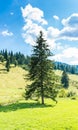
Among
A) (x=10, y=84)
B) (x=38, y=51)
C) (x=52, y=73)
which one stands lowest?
(x=10, y=84)

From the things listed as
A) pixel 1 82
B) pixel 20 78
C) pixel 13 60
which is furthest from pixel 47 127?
pixel 13 60

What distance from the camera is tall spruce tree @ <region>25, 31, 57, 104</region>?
49.7 meters

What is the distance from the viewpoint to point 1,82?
13462 centimetres

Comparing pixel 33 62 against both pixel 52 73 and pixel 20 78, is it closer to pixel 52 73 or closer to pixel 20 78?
pixel 52 73

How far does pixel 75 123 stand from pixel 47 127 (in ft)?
10.7

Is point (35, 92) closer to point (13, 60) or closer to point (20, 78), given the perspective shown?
point (20, 78)

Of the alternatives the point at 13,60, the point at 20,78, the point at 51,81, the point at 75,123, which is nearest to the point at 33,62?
the point at 51,81

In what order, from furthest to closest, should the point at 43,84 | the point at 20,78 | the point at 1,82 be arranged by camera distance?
the point at 20,78 → the point at 1,82 → the point at 43,84

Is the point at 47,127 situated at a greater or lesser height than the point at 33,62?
lesser

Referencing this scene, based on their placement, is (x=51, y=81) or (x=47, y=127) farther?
(x=51, y=81)

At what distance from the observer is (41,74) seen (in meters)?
50.2

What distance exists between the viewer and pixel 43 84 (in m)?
49.7

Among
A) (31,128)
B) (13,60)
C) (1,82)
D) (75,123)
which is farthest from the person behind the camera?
(13,60)

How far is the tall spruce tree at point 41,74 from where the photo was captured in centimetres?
4969
